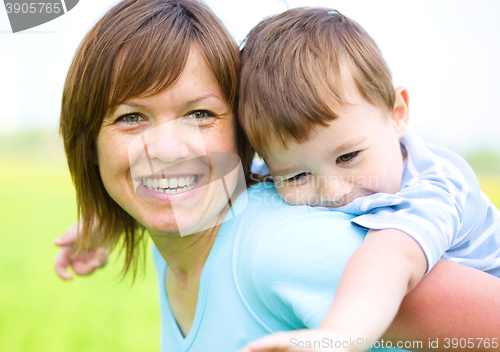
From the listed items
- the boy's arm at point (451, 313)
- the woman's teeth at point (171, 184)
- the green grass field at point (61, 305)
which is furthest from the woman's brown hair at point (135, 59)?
the green grass field at point (61, 305)

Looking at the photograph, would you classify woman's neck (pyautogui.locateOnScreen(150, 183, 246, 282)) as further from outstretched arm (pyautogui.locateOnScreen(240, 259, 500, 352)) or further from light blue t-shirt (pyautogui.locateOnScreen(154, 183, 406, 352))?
outstretched arm (pyautogui.locateOnScreen(240, 259, 500, 352))

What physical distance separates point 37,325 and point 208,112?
327 cm

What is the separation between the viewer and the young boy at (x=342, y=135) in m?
1.45

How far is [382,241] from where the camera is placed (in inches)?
43.9

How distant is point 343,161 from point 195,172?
22.6 inches

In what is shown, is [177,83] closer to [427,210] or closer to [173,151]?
[173,151]

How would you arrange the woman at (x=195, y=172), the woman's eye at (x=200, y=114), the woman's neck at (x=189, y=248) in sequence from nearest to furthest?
1. the woman at (x=195, y=172)
2. the woman's eye at (x=200, y=114)
3. the woman's neck at (x=189, y=248)

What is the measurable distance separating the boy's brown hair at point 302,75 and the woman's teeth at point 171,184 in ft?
1.00

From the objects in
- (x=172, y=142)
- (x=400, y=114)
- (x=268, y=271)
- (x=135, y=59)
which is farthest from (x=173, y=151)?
(x=400, y=114)

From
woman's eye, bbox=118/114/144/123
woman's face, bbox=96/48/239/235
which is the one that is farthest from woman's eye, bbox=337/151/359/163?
woman's eye, bbox=118/114/144/123

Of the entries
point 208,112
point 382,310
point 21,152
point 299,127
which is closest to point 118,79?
point 208,112

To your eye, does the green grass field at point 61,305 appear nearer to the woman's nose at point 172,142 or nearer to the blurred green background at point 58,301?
the blurred green background at point 58,301

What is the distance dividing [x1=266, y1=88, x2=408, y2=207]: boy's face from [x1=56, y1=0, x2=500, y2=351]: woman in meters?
0.14

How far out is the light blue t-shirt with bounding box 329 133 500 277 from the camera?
119 cm
